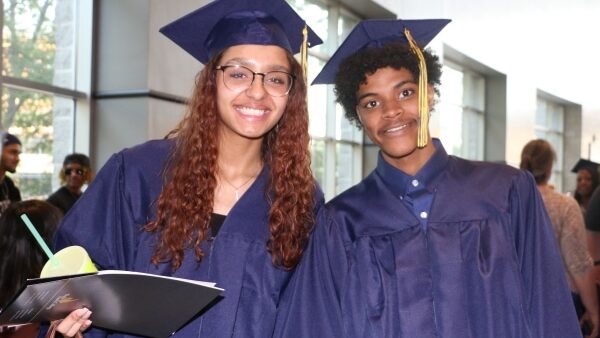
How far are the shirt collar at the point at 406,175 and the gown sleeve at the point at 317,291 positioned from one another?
222 mm

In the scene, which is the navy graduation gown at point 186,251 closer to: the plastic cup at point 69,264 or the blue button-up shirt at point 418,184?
the plastic cup at point 69,264

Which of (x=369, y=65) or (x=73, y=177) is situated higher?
(x=369, y=65)

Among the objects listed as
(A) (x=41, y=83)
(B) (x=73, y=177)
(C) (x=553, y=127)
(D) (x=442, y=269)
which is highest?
(C) (x=553, y=127)

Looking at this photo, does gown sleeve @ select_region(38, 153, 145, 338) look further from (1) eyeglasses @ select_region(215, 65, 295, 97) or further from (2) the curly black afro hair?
(2) the curly black afro hair

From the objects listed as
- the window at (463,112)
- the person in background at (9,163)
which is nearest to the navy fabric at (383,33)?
the person in background at (9,163)

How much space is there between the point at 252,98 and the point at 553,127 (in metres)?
17.9

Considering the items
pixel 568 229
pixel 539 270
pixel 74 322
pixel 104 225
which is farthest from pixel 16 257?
pixel 568 229

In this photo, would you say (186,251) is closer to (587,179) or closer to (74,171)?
(74,171)

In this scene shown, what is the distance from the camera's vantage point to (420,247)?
212 cm

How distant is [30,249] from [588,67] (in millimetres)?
18225

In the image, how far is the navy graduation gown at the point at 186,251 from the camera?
2.02 m

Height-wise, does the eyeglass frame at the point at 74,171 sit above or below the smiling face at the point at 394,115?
below

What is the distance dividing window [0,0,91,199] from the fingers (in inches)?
133

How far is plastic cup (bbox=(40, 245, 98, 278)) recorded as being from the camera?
5.68 feet
